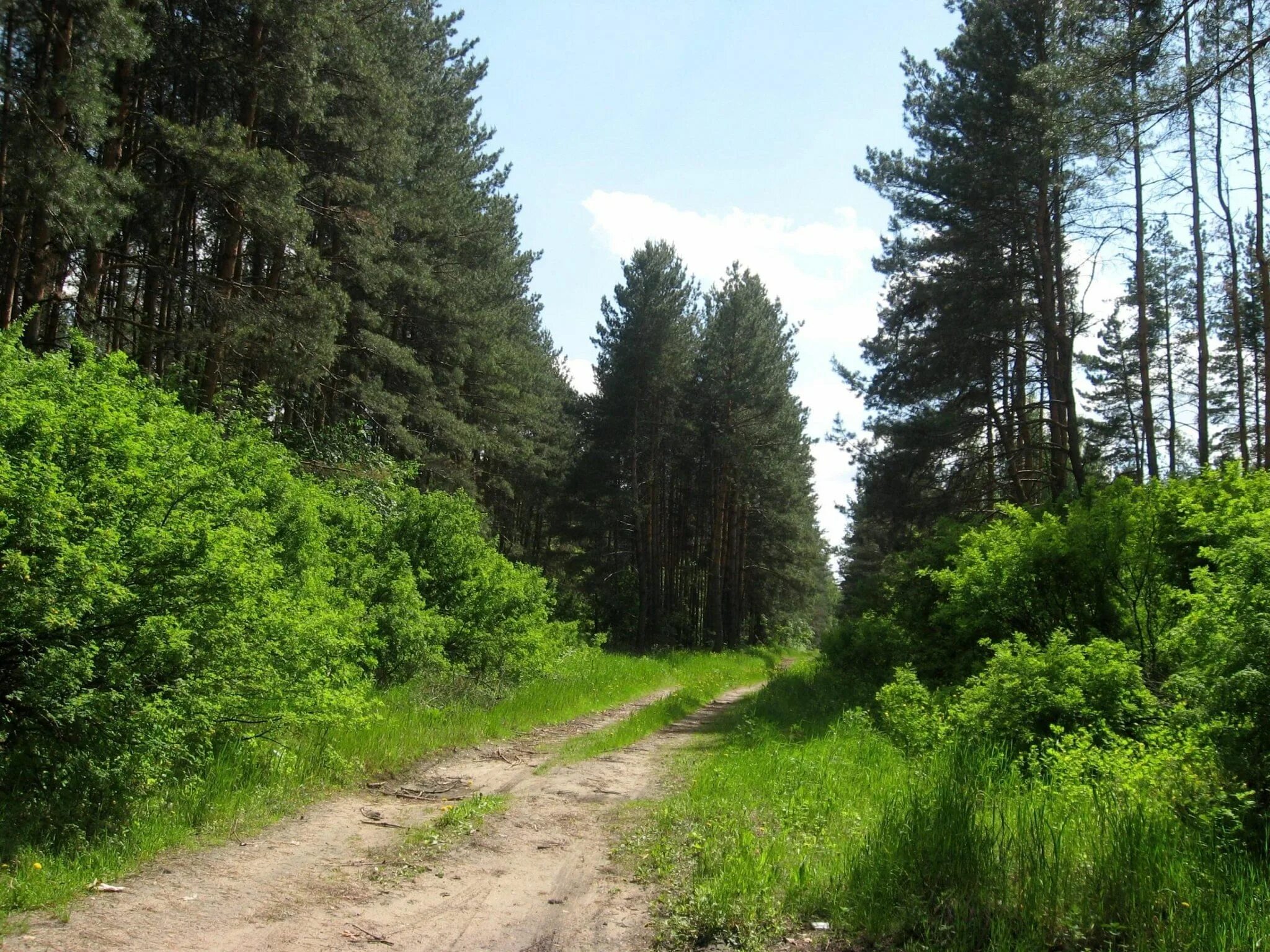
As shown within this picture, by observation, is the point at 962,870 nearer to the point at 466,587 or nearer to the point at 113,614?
the point at 113,614

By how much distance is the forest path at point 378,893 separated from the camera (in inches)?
174

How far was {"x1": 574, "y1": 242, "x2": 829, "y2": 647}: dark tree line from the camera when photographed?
33.6m

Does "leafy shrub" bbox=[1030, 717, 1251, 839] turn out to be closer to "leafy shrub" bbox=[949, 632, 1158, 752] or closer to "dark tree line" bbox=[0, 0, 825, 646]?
"leafy shrub" bbox=[949, 632, 1158, 752]

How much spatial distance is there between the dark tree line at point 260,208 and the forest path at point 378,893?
507cm

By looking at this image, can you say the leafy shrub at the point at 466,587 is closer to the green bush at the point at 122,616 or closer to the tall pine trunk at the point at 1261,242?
the green bush at the point at 122,616

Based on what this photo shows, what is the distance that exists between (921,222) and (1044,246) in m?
2.92

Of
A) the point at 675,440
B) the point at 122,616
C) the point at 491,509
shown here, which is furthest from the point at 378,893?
the point at 675,440

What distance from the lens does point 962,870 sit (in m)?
4.70

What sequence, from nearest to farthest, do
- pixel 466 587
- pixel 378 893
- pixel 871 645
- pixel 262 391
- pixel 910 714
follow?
pixel 378 893, pixel 910 714, pixel 262 391, pixel 466 587, pixel 871 645

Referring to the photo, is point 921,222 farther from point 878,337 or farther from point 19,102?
point 19,102

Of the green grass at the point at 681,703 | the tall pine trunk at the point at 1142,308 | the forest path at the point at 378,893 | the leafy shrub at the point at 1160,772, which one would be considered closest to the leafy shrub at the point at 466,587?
the green grass at the point at 681,703

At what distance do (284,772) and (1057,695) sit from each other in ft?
22.8

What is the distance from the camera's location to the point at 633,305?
33531 millimetres

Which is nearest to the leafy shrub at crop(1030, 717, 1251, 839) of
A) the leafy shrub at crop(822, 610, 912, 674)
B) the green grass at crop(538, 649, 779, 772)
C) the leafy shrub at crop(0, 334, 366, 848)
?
the green grass at crop(538, 649, 779, 772)
